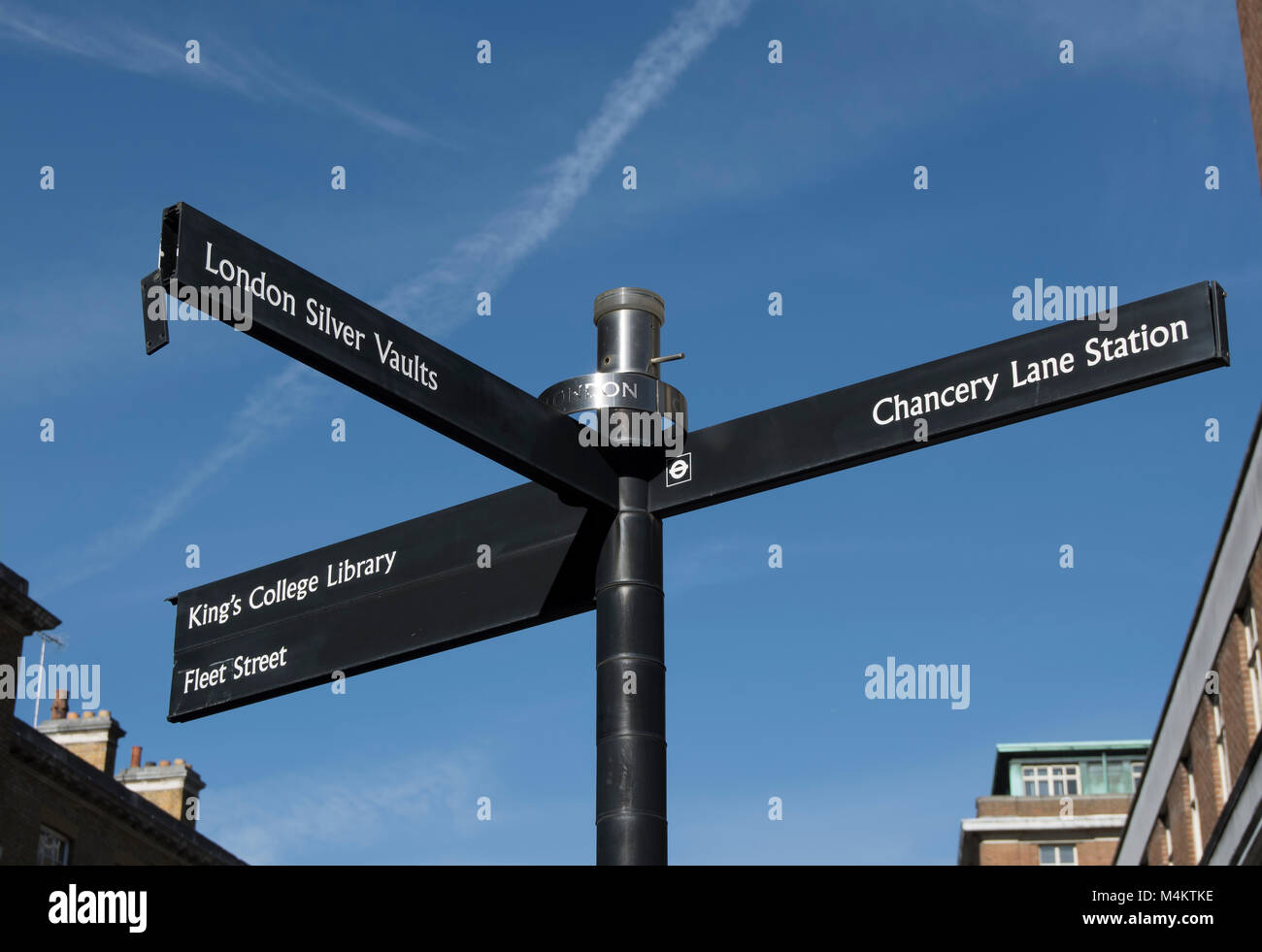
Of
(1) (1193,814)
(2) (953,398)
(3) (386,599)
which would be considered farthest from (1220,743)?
(2) (953,398)

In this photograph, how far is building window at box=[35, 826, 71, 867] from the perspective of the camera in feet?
136

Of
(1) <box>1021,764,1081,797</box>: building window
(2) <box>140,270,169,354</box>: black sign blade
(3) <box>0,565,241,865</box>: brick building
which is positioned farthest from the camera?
(1) <box>1021,764,1081,797</box>: building window

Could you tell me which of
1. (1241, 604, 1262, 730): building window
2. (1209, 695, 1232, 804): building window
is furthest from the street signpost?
(1209, 695, 1232, 804): building window

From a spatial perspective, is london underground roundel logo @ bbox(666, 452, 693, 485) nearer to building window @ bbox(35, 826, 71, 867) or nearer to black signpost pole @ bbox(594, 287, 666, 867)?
black signpost pole @ bbox(594, 287, 666, 867)

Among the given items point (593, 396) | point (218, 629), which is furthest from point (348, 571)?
point (593, 396)

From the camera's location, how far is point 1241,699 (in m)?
27.5

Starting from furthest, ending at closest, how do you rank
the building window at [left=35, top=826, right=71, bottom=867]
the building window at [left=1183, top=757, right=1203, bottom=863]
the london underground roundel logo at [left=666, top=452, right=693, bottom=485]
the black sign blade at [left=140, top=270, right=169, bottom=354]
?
the building window at [left=35, top=826, right=71, bottom=867], the building window at [left=1183, top=757, right=1203, bottom=863], the london underground roundel logo at [left=666, top=452, right=693, bottom=485], the black sign blade at [left=140, top=270, right=169, bottom=354]

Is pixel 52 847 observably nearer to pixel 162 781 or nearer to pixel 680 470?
pixel 162 781

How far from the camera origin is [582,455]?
5660mm

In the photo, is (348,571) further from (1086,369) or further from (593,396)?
(1086,369)

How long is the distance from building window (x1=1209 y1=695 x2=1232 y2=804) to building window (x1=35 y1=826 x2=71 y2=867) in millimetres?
26929

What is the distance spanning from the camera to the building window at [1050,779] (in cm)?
7350

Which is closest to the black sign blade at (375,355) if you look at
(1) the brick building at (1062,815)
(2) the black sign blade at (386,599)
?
(2) the black sign blade at (386,599)
